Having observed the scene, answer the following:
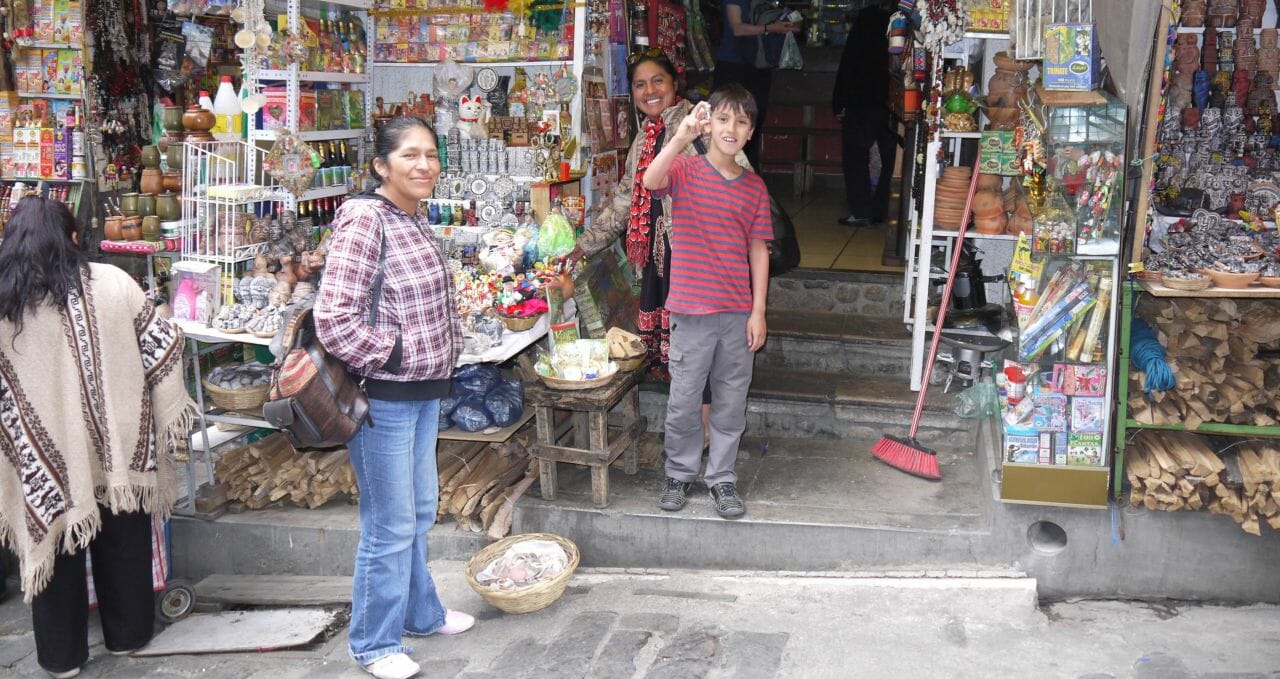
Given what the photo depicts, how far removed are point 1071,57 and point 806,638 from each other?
2291mm

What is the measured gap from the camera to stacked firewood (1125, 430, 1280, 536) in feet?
12.8

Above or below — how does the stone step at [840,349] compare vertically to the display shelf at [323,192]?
below

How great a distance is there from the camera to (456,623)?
3.97 metres

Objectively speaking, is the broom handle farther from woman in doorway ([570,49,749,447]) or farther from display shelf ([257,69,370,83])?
display shelf ([257,69,370,83])

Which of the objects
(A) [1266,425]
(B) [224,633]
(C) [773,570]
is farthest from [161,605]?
(A) [1266,425]

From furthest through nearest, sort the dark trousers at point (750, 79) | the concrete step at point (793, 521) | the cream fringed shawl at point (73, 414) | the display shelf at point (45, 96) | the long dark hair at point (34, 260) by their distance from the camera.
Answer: the dark trousers at point (750, 79) → the display shelf at point (45, 96) → the concrete step at point (793, 521) → the cream fringed shawl at point (73, 414) → the long dark hair at point (34, 260)

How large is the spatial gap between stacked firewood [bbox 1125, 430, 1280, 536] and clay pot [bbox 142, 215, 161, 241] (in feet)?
13.5

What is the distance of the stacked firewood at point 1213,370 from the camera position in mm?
3955

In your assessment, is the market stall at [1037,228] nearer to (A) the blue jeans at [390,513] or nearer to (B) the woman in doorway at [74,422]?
(A) the blue jeans at [390,513]

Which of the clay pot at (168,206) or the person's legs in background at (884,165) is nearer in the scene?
the clay pot at (168,206)

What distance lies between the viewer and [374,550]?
350 centimetres

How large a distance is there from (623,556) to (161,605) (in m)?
1.86

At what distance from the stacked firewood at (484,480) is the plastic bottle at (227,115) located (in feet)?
5.49

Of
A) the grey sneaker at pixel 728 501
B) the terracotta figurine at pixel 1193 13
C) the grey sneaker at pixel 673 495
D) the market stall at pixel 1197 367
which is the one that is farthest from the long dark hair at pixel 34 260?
the terracotta figurine at pixel 1193 13
